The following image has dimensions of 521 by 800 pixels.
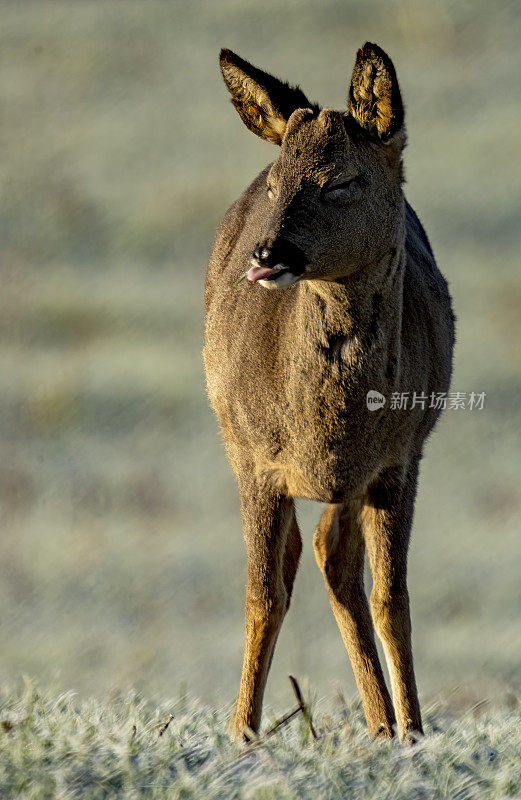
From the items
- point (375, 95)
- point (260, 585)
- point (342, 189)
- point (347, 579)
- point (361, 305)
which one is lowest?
point (347, 579)

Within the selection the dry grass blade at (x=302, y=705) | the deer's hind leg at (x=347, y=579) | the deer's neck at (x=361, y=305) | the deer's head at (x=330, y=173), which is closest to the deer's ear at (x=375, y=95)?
the deer's head at (x=330, y=173)

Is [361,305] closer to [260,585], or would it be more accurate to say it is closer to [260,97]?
[260,97]

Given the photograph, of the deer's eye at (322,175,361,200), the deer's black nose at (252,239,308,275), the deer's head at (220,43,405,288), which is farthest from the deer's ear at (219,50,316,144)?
the deer's black nose at (252,239,308,275)

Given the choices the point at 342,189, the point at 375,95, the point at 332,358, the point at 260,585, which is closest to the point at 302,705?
the point at 260,585

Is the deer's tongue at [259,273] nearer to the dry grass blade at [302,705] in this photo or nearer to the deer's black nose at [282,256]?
the deer's black nose at [282,256]

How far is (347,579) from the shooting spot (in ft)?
20.5

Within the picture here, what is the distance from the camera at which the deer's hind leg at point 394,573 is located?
18.2 feet

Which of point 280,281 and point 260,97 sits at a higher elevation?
point 260,97

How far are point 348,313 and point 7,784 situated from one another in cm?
203

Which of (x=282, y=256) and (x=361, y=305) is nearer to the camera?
(x=282, y=256)

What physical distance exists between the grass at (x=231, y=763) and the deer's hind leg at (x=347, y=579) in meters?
0.94

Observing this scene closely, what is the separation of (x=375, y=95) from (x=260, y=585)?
1953 mm

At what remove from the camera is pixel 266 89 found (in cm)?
526

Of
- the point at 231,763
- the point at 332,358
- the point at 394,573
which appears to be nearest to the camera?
the point at 231,763
